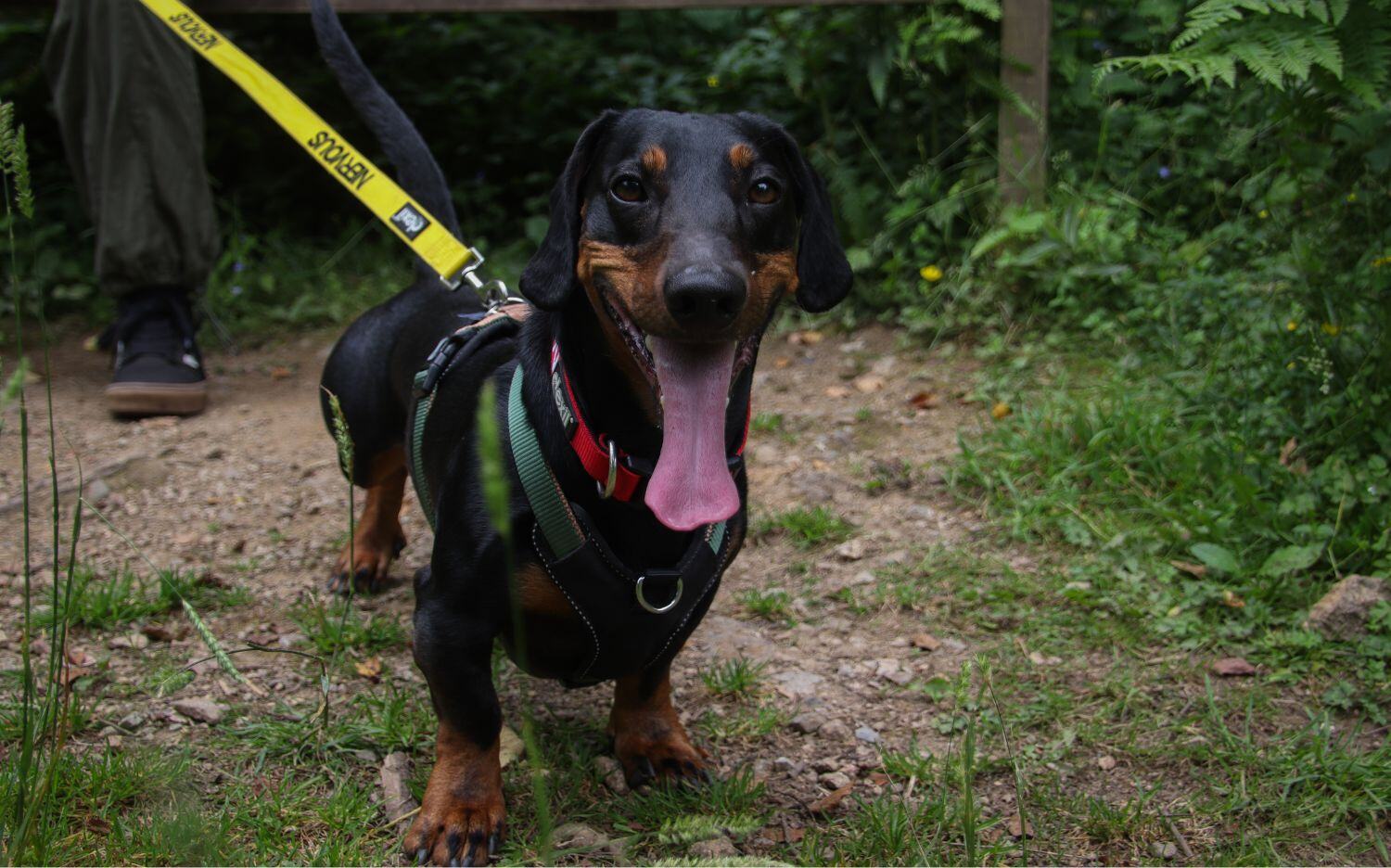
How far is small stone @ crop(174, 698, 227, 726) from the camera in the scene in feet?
8.48

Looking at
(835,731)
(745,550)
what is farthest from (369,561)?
(835,731)

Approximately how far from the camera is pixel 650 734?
2.56 m

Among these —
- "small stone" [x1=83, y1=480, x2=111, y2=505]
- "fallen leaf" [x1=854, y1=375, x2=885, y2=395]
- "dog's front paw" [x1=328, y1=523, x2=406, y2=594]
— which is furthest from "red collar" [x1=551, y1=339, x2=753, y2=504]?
"fallen leaf" [x1=854, y1=375, x2=885, y2=395]

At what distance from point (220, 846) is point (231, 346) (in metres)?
4.00

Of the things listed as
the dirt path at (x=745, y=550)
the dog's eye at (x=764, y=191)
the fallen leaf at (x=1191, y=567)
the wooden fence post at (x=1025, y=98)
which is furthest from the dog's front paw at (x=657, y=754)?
the wooden fence post at (x=1025, y=98)

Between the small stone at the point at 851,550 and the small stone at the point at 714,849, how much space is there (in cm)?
136

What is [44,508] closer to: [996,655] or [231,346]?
[231,346]

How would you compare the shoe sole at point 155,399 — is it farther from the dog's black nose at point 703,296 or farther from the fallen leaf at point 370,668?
the dog's black nose at point 703,296

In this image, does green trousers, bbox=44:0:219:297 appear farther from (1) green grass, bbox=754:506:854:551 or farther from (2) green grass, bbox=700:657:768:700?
(2) green grass, bbox=700:657:768:700

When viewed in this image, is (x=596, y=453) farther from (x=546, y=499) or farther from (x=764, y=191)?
(x=764, y=191)

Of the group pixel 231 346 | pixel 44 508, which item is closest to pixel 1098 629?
pixel 44 508

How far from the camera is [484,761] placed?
7.46ft

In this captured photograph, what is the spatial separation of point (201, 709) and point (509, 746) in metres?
0.67

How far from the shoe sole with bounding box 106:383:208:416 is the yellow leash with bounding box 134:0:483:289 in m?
1.87
